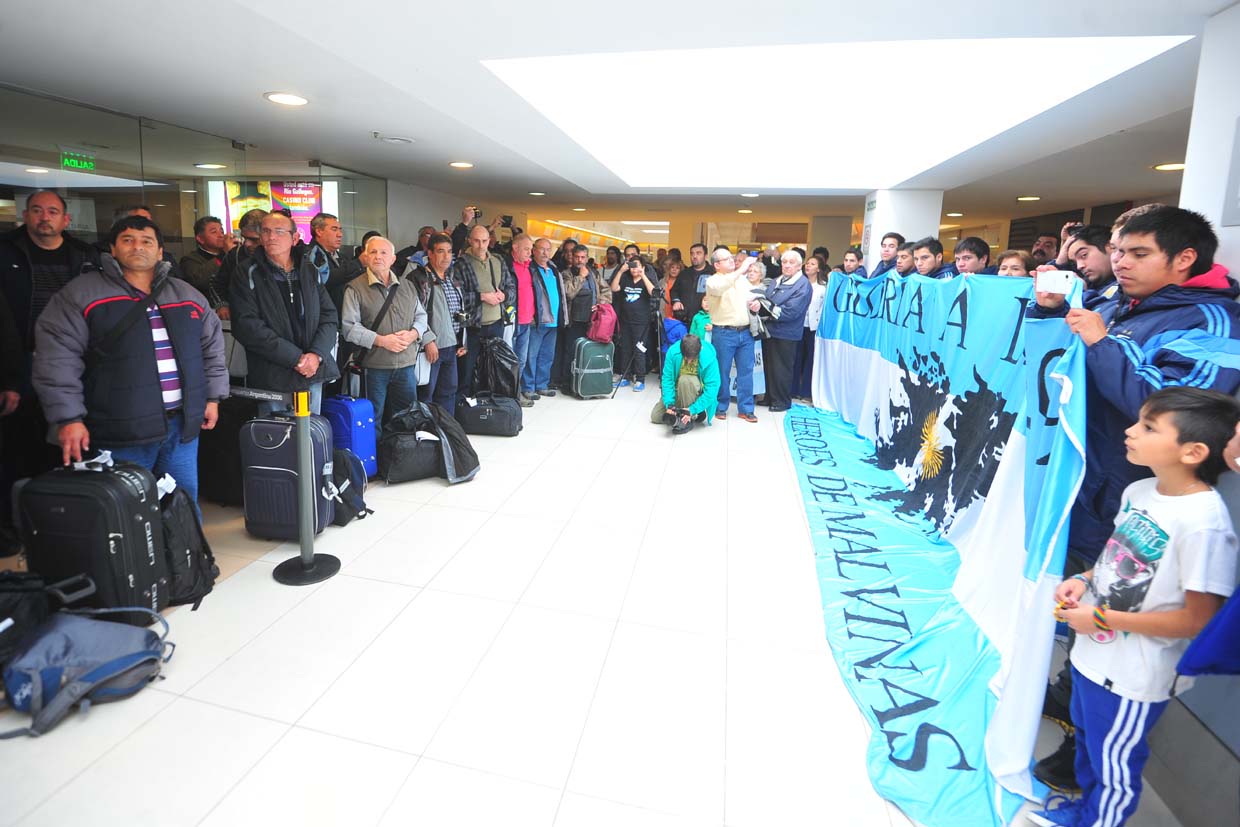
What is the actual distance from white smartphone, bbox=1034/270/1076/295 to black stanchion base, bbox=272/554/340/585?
3244mm

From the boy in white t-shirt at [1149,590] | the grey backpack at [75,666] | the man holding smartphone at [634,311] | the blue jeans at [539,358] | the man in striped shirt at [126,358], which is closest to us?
the boy in white t-shirt at [1149,590]

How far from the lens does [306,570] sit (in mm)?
2992

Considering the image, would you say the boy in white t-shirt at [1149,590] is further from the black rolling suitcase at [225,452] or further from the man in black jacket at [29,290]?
the man in black jacket at [29,290]

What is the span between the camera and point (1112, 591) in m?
1.60

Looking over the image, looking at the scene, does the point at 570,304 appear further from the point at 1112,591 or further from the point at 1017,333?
the point at 1112,591

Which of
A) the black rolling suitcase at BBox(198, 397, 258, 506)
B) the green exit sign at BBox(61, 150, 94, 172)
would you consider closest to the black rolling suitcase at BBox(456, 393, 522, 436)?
the black rolling suitcase at BBox(198, 397, 258, 506)

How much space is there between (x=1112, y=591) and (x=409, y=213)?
34.6 ft

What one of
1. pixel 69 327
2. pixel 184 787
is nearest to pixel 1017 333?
pixel 184 787

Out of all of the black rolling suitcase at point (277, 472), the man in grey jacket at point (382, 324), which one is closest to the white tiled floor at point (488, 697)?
the black rolling suitcase at point (277, 472)

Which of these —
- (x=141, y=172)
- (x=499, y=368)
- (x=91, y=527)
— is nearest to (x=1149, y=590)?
(x=91, y=527)

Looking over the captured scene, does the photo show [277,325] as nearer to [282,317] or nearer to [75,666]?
[282,317]

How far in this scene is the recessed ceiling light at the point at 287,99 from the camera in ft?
14.3

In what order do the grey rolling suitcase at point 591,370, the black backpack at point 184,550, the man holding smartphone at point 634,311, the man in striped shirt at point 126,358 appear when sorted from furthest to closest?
the man holding smartphone at point 634,311 < the grey rolling suitcase at point 591,370 < the black backpack at point 184,550 < the man in striped shirt at point 126,358

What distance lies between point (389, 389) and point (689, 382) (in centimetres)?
262
